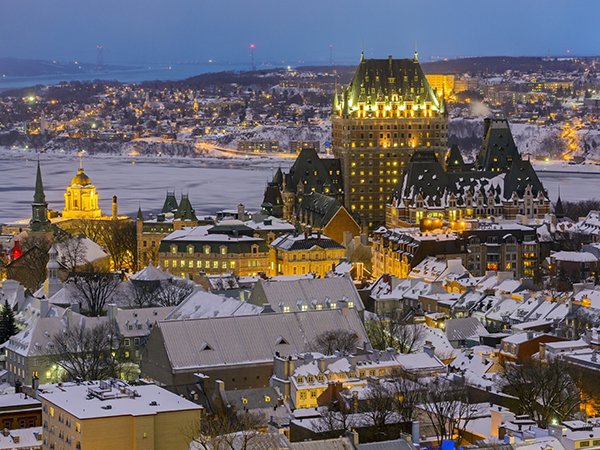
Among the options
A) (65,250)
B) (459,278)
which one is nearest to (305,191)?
(65,250)

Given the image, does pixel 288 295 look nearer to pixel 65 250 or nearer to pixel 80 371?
pixel 80 371

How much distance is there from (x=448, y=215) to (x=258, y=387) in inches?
1822

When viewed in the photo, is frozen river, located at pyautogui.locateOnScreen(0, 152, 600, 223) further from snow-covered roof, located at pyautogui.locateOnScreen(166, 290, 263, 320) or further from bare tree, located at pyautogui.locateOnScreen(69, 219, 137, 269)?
snow-covered roof, located at pyautogui.locateOnScreen(166, 290, 263, 320)

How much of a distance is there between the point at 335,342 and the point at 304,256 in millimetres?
28800

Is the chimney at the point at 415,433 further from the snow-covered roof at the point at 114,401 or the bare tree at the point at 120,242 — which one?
the bare tree at the point at 120,242

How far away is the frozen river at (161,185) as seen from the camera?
129125 millimetres

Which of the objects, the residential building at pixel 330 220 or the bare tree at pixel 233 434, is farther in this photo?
the residential building at pixel 330 220

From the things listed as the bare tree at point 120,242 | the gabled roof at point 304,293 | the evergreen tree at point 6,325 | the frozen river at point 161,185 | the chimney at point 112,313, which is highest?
the gabled roof at point 304,293

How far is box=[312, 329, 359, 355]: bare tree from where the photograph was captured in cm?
5019

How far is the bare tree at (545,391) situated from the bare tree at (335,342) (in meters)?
5.12

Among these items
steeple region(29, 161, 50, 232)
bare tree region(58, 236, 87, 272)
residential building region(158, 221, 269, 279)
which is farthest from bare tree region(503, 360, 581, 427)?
steeple region(29, 161, 50, 232)

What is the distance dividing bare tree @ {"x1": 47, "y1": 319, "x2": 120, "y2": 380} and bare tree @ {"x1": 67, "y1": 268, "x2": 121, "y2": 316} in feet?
19.8

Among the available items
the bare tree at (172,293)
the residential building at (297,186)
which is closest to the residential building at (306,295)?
the bare tree at (172,293)

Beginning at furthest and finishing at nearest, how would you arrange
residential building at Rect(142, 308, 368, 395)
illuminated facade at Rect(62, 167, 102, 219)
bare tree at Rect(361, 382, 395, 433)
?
illuminated facade at Rect(62, 167, 102, 219), residential building at Rect(142, 308, 368, 395), bare tree at Rect(361, 382, 395, 433)
